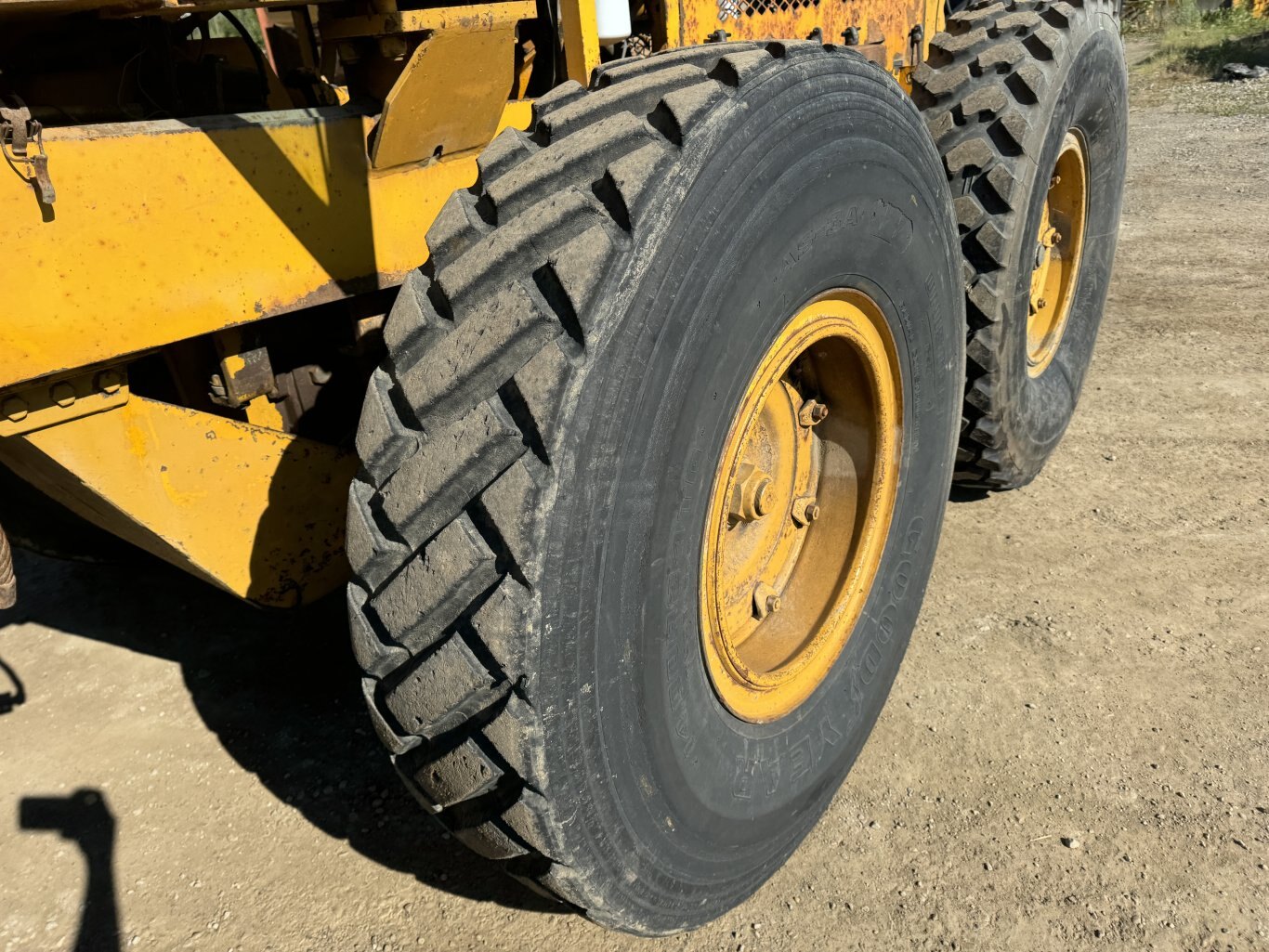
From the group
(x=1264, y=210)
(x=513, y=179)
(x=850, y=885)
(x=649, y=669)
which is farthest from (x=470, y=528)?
(x=1264, y=210)

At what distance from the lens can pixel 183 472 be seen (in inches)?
70.2

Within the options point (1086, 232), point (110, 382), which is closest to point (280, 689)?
point (110, 382)

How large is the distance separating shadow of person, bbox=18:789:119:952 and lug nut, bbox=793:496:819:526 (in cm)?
177

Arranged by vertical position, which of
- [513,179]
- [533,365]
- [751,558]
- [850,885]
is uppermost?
[513,179]

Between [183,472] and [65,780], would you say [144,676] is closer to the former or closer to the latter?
[65,780]

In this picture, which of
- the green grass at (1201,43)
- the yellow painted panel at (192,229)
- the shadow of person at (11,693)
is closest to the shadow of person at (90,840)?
the shadow of person at (11,693)

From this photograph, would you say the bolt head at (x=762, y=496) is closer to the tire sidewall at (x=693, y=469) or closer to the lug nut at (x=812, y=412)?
the lug nut at (x=812, y=412)

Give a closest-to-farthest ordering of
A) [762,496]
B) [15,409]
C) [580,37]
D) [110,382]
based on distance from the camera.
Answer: [15,409] → [110,382] → [580,37] → [762,496]

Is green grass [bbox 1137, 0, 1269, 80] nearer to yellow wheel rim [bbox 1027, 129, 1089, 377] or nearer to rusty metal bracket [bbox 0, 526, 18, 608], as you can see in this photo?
yellow wheel rim [bbox 1027, 129, 1089, 377]

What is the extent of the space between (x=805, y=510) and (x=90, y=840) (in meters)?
1.92

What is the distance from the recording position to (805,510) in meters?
2.28

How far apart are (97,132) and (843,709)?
1748 millimetres

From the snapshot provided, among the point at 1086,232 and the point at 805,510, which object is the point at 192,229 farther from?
the point at 1086,232

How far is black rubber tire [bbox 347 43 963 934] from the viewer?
1328 millimetres
